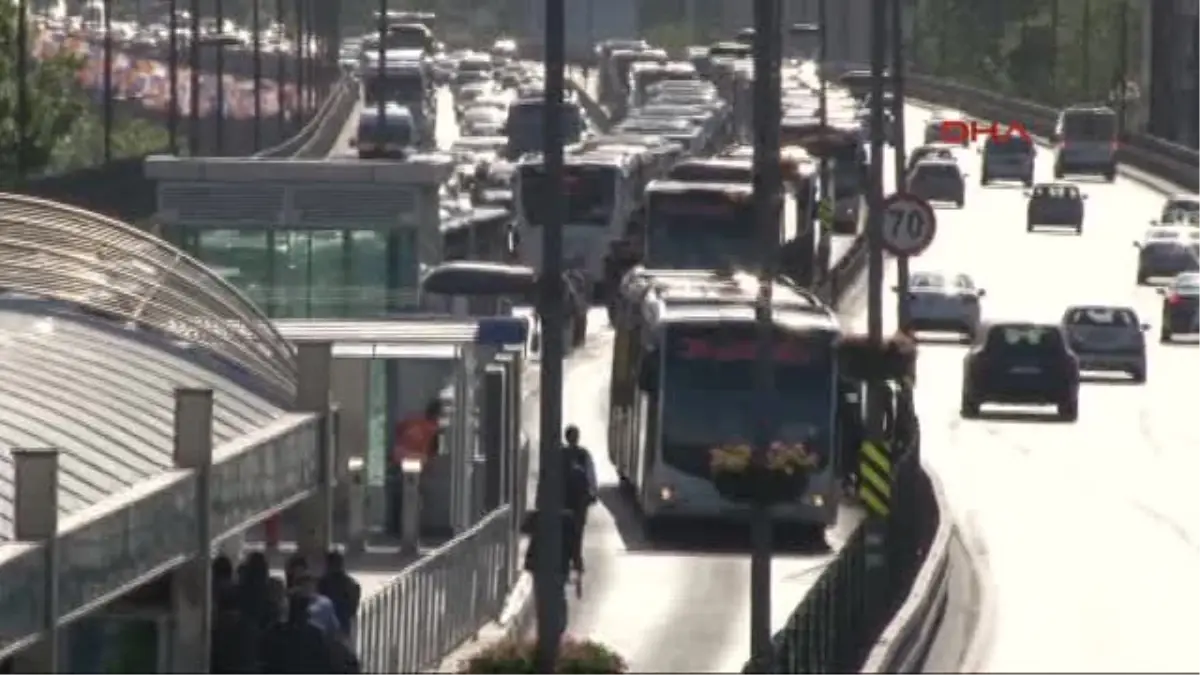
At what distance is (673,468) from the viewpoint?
43.8 m

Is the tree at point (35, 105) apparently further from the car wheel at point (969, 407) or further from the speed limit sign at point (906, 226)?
the speed limit sign at point (906, 226)

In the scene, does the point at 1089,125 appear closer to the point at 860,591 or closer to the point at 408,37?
the point at 408,37

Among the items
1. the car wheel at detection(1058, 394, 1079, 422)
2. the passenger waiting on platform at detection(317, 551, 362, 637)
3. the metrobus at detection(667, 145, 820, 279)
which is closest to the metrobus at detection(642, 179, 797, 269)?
the metrobus at detection(667, 145, 820, 279)

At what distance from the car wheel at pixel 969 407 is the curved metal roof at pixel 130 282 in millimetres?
24845

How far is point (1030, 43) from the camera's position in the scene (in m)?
184

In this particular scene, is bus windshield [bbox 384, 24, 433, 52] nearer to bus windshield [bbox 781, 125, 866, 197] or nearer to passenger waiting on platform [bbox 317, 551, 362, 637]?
bus windshield [bbox 781, 125, 866, 197]

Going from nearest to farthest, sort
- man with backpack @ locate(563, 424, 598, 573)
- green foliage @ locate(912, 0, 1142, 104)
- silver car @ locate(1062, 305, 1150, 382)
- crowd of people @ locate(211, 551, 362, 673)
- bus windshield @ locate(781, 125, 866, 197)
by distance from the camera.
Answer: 1. crowd of people @ locate(211, 551, 362, 673)
2. man with backpack @ locate(563, 424, 598, 573)
3. silver car @ locate(1062, 305, 1150, 382)
4. bus windshield @ locate(781, 125, 866, 197)
5. green foliage @ locate(912, 0, 1142, 104)

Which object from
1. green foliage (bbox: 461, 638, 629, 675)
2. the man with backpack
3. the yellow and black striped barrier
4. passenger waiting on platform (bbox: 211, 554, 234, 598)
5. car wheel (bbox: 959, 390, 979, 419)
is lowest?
car wheel (bbox: 959, 390, 979, 419)

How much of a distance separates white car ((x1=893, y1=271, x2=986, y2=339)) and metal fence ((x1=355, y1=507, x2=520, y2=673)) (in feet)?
127

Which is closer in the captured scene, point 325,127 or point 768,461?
point 768,461

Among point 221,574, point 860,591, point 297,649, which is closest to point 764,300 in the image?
point 860,591

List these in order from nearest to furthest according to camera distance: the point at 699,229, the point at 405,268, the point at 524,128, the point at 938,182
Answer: the point at 405,268 → the point at 699,229 → the point at 938,182 → the point at 524,128

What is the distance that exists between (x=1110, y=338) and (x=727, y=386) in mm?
27090

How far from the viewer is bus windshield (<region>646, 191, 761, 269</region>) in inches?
2692
